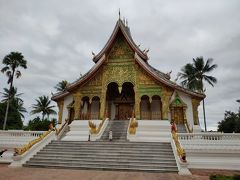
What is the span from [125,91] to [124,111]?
6.68 ft

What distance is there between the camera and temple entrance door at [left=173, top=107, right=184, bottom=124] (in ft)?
58.2

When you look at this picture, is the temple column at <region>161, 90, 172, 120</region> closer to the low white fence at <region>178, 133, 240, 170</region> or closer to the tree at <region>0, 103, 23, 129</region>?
the low white fence at <region>178, 133, 240, 170</region>

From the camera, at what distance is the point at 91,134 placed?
517 inches

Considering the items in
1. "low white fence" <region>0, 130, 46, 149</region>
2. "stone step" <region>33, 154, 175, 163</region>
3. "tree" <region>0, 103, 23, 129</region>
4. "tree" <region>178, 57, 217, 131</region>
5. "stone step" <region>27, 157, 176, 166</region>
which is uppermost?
"tree" <region>178, 57, 217, 131</region>

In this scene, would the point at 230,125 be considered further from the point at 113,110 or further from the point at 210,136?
the point at 210,136

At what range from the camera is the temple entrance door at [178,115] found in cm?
1774

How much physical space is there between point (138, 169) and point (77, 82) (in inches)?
425

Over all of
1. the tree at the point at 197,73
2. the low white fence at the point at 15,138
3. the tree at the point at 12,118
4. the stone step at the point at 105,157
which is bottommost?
the stone step at the point at 105,157

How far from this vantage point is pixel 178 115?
17891mm

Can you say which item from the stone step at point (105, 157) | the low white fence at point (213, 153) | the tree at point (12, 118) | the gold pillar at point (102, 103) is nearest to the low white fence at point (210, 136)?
the low white fence at point (213, 153)

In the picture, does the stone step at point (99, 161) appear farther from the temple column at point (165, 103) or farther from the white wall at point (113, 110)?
the white wall at point (113, 110)

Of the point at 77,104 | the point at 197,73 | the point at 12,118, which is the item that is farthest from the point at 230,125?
the point at 12,118

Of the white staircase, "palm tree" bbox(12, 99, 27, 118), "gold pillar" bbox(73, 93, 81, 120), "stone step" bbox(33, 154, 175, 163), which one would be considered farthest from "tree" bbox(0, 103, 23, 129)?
the white staircase

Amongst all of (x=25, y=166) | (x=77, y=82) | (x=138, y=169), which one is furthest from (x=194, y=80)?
(x=25, y=166)
